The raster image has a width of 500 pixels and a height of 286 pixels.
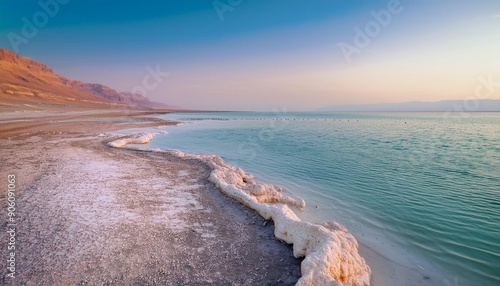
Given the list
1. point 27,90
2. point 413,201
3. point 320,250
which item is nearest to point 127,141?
point 320,250

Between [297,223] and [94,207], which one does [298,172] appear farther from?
[94,207]

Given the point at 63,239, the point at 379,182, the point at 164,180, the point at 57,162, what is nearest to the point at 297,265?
the point at 63,239

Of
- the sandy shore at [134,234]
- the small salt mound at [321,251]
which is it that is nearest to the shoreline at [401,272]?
the small salt mound at [321,251]

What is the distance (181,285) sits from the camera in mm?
4883

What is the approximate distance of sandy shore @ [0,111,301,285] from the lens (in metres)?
5.14

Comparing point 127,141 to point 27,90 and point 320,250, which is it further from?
point 27,90

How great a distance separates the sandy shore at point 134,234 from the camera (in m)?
5.14

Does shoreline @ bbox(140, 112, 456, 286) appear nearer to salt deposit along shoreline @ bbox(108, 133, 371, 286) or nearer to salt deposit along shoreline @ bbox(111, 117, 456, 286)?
salt deposit along shoreline @ bbox(111, 117, 456, 286)

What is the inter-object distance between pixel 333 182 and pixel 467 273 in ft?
24.7

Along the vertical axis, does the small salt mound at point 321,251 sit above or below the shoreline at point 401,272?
above

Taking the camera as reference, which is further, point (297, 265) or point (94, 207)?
point (94, 207)

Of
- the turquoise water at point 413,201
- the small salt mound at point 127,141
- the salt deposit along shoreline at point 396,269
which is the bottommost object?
the turquoise water at point 413,201

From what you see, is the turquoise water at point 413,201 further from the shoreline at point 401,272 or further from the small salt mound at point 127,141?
the small salt mound at point 127,141

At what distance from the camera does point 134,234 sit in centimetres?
656
